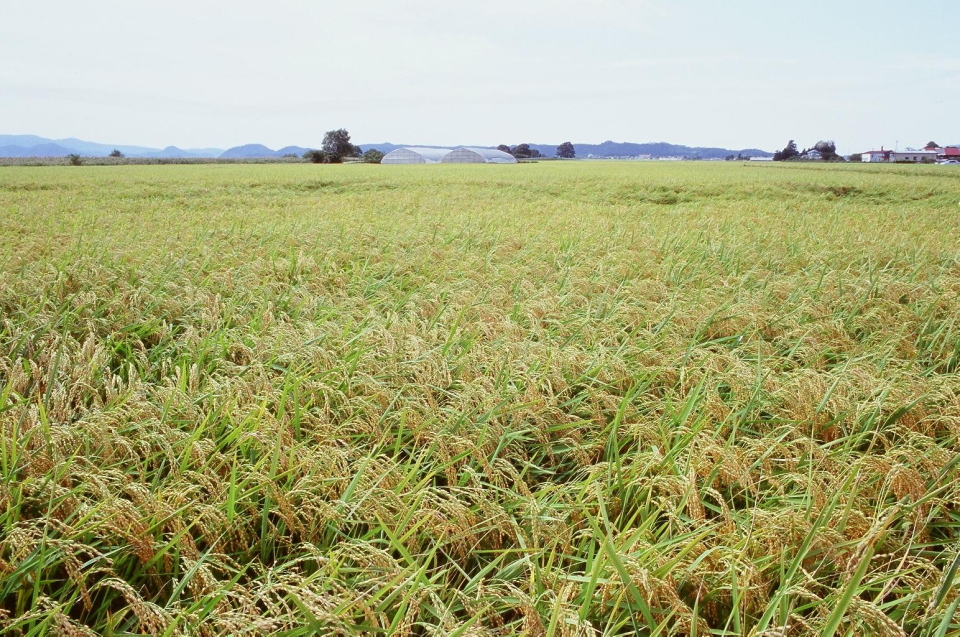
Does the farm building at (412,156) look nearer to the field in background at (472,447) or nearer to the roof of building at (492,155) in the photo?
the roof of building at (492,155)

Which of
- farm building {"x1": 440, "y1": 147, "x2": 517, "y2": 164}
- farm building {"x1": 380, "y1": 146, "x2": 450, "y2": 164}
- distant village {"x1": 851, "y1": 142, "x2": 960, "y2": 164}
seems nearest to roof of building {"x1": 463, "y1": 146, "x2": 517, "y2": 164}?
farm building {"x1": 440, "y1": 147, "x2": 517, "y2": 164}

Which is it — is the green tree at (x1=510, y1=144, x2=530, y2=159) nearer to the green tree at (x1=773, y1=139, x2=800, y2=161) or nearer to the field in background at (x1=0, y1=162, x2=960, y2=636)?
the green tree at (x1=773, y1=139, x2=800, y2=161)

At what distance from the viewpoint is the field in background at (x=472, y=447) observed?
1812 mm

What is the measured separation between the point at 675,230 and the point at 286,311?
713 centimetres

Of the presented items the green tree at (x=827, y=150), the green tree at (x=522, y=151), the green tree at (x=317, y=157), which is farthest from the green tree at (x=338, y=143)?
the green tree at (x=827, y=150)

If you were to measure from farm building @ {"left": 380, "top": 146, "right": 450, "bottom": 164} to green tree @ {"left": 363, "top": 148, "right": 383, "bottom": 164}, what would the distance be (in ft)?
2.36

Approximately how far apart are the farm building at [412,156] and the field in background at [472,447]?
7250cm

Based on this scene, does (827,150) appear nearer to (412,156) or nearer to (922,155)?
(922,155)

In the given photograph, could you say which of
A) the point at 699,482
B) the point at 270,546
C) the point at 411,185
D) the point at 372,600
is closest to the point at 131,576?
the point at 270,546

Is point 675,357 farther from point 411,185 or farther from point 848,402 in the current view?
point 411,185

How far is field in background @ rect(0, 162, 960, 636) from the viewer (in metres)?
1.81

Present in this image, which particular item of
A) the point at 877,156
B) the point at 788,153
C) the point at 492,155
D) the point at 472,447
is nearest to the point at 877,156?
the point at 877,156

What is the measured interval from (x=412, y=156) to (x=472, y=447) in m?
78.2

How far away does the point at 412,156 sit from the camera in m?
77.1
